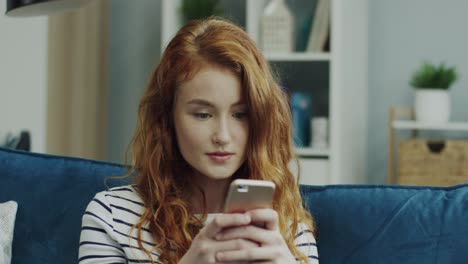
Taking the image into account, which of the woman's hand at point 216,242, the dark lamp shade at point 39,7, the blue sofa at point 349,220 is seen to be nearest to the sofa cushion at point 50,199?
the blue sofa at point 349,220

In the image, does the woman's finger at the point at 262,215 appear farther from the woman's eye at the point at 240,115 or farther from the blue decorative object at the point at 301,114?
the blue decorative object at the point at 301,114

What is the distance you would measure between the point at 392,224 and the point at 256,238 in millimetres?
372

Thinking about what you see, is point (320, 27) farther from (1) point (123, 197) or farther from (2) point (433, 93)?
(1) point (123, 197)

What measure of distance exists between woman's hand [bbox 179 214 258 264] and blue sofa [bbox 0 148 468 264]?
1.10ft

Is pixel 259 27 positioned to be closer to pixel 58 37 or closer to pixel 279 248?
pixel 58 37

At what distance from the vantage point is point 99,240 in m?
1.31

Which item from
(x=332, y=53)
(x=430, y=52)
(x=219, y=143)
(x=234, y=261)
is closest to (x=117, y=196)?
(x=219, y=143)

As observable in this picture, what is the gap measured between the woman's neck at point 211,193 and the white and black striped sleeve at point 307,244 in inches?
5.6

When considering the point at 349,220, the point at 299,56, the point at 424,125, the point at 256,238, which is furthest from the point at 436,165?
the point at 256,238

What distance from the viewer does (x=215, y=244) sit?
1095 mm

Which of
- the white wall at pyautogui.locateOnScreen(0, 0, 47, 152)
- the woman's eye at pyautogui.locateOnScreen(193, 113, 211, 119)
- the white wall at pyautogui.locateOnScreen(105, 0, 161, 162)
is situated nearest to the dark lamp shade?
the woman's eye at pyautogui.locateOnScreen(193, 113, 211, 119)

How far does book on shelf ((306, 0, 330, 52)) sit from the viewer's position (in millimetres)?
3463

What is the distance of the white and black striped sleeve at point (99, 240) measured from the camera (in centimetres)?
130

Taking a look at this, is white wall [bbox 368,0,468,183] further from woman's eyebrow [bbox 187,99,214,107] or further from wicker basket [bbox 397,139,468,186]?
woman's eyebrow [bbox 187,99,214,107]
